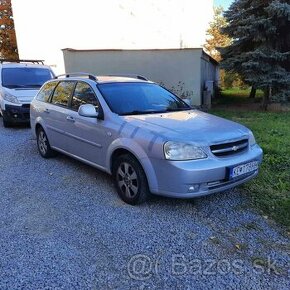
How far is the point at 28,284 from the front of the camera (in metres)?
2.68

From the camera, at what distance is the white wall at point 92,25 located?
1585 centimetres

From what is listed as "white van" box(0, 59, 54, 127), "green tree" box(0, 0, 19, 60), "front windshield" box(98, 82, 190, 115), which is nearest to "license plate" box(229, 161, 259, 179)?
"front windshield" box(98, 82, 190, 115)

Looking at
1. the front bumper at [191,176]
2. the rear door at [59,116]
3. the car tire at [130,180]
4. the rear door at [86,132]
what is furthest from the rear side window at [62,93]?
the front bumper at [191,176]

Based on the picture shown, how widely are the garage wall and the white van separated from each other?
7.02 ft

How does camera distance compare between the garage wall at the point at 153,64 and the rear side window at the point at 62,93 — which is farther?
the garage wall at the point at 153,64

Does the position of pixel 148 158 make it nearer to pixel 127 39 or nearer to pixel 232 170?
pixel 232 170

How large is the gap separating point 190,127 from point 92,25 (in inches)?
532

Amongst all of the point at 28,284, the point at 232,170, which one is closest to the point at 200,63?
the point at 232,170

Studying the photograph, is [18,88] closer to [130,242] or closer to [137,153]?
[137,153]

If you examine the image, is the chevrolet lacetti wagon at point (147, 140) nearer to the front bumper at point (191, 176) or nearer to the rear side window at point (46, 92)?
the front bumper at point (191, 176)

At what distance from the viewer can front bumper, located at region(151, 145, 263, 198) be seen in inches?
139

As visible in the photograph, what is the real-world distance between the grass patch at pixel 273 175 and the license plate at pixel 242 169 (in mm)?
480

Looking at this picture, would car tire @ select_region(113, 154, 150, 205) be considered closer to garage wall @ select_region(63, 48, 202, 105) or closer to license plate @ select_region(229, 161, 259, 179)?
license plate @ select_region(229, 161, 259, 179)

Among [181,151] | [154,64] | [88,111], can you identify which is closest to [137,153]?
[181,151]
